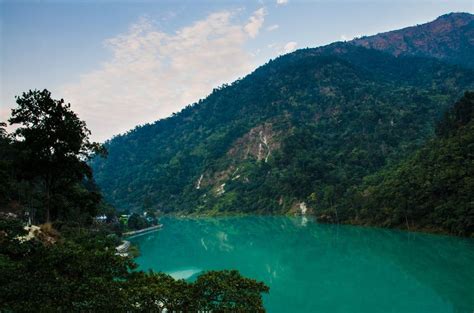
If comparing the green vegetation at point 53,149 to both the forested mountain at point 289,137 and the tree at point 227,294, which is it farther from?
the forested mountain at point 289,137

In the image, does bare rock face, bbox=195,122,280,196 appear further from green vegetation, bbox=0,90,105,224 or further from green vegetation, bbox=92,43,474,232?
green vegetation, bbox=0,90,105,224

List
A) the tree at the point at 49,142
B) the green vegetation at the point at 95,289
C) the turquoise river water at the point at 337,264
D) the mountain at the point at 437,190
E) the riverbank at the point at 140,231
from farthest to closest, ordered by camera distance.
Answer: the riverbank at the point at 140,231, the mountain at the point at 437,190, the turquoise river water at the point at 337,264, the tree at the point at 49,142, the green vegetation at the point at 95,289

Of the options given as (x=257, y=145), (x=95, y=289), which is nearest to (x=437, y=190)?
(x=95, y=289)

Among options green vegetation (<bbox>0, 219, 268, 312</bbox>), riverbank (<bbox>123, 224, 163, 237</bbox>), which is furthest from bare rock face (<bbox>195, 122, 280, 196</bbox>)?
green vegetation (<bbox>0, 219, 268, 312</bbox>)

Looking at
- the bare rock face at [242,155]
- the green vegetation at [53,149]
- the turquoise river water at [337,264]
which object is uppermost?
the green vegetation at [53,149]

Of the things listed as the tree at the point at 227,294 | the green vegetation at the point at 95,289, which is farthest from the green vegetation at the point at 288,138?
the green vegetation at the point at 95,289

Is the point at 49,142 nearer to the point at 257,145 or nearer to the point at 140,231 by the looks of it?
the point at 140,231
